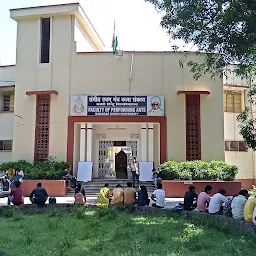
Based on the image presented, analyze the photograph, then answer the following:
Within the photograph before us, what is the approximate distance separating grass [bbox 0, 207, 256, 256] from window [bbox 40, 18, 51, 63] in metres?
11.1

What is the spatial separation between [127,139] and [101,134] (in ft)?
4.66

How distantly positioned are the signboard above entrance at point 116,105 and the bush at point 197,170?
2.89m

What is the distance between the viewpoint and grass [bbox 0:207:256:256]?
7.04 meters

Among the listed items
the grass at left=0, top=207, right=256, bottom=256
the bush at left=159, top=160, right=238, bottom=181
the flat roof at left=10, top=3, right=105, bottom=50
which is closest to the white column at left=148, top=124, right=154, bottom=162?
the bush at left=159, top=160, right=238, bottom=181

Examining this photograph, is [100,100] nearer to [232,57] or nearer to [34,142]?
[34,142]

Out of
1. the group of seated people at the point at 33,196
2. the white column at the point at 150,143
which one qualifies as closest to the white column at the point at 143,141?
the white column at the point at 150,143

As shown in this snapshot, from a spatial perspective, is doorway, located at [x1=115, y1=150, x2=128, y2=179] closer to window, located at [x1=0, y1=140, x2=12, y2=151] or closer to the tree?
window, located at [x1=0, y1=140, x2=12, y2=151]

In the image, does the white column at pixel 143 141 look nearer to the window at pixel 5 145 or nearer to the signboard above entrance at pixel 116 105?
the signboard above entrance at pixel 116 105

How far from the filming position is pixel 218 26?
1168cm

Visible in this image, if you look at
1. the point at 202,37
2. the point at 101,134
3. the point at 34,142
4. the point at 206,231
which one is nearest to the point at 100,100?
the point at 101,134

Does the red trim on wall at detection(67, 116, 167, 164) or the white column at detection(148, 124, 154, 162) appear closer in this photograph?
the red trim on wall at detection(67, 116, 167, 164)

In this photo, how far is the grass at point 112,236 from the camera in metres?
7.04

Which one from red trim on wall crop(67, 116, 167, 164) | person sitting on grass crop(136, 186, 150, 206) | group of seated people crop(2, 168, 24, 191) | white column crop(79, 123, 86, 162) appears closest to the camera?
person sitting on grass crop(136, 186, 150, 206)

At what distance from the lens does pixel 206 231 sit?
8.86 metres
